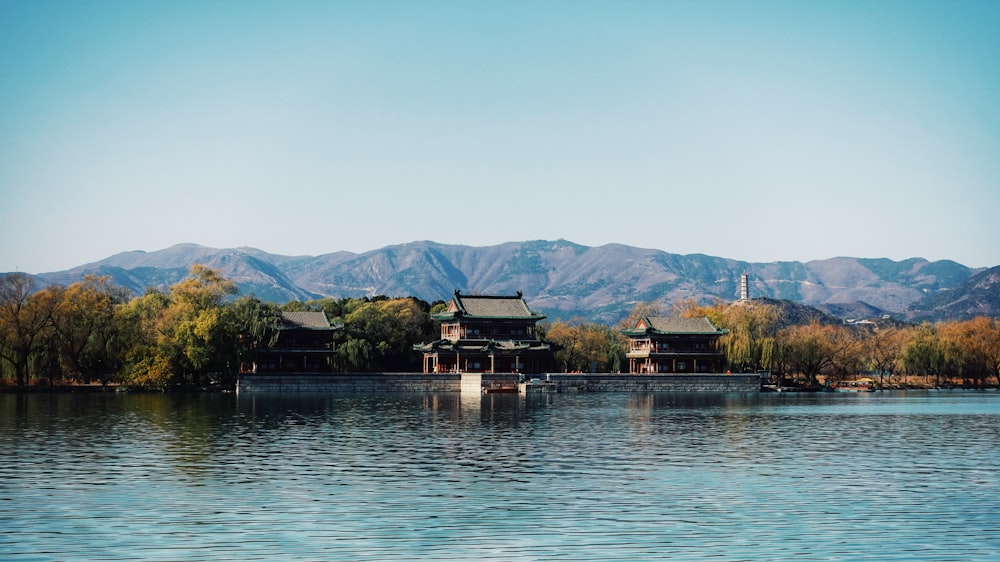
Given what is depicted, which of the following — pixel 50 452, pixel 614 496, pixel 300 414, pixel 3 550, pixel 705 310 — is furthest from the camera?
pixel 705 310

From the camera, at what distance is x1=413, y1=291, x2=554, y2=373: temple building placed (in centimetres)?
10119

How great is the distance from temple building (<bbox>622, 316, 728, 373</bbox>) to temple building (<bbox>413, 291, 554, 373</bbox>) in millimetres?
10737

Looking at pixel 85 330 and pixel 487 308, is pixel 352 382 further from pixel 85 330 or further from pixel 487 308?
pixel 85 330

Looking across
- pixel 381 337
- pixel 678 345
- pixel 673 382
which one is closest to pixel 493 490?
pixel 673 382

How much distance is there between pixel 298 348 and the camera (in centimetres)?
9725

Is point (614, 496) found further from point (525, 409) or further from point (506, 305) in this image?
point (506, 305)

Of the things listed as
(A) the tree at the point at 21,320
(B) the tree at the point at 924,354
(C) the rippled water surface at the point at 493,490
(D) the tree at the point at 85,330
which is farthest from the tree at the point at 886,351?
(A) the tree at the point at 21,320

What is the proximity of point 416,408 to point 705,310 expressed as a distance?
66382 millimetres

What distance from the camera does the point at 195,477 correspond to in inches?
Result: 1214

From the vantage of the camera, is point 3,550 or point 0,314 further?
point 0,314

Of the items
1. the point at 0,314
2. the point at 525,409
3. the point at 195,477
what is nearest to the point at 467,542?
the point at 195,477

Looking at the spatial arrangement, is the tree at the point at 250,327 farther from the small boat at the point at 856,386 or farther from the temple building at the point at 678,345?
the small boat at the point at 856,386

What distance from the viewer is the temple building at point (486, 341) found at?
332 ft

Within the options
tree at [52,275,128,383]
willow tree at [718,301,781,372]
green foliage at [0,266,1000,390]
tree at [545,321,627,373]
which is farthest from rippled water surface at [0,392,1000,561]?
tree at [545,321,627,373]
